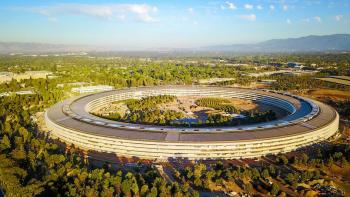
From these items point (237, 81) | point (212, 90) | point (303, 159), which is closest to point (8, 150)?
point (303, 159)

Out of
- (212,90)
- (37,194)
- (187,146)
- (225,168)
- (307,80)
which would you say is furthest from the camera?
(307,80)

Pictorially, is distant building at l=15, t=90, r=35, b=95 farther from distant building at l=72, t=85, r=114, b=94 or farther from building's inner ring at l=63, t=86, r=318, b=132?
building's inner ring at l=63, t=86, r=318, b=132

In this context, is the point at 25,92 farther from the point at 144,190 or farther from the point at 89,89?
the point at 144,190

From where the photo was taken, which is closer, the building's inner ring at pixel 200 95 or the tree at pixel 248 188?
the tree at pixel 248 188

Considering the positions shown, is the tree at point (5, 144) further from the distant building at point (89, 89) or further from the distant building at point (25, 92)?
the distant building at point (89, 89)

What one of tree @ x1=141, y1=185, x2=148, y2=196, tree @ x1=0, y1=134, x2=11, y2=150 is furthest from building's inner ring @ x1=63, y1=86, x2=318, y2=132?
tree @ x1=141, y1=185, x2=148, y2=196

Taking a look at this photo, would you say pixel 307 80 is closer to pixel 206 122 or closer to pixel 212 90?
pixel 212 90

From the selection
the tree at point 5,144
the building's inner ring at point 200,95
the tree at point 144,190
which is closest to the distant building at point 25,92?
the building's inner ring at point 200,95

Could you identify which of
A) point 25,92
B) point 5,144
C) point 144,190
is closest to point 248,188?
point 144,190
